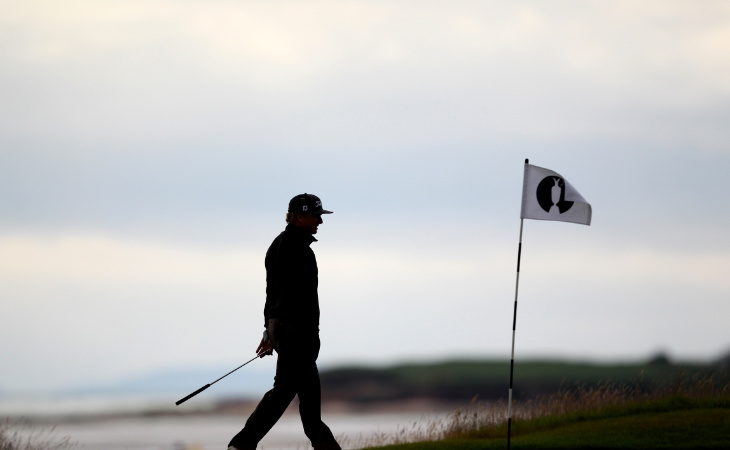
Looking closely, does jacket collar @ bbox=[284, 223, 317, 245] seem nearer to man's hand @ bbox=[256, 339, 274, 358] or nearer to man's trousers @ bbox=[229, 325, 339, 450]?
man's trousers @ bbox=[229, 325, 339, 450]

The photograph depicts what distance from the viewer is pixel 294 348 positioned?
11.1 metres

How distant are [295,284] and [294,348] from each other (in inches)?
28.7

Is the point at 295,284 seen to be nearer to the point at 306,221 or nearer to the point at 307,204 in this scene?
the point at 306,221

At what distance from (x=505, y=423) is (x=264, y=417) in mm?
8564

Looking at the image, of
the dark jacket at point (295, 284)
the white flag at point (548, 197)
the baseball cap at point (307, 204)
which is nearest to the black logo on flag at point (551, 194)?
the white flag at point (548, 197)

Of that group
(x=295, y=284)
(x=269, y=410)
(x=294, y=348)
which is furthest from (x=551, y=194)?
(x=269, y=410)

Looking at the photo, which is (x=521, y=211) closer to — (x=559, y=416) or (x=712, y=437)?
(x=712, y=437)

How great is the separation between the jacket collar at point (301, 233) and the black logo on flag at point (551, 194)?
13.5 ft

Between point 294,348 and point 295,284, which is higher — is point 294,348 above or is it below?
below

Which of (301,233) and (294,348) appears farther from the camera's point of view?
(301,233)

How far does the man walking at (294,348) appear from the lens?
1116cm

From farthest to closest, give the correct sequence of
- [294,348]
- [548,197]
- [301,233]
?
1. [548,197]
2. [301,233]
3. [294,348]

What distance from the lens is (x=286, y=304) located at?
36.7 ft

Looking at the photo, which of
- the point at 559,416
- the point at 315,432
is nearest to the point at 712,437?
the point at 559,416
